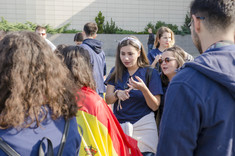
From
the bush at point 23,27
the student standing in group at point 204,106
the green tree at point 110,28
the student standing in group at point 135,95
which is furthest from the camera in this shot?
the green tree at point 110,28

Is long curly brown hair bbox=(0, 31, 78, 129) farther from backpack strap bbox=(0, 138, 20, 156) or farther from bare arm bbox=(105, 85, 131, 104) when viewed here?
bare arm bbox=(105, 85, 131, 104)

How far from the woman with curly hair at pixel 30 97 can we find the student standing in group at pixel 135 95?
133 cm

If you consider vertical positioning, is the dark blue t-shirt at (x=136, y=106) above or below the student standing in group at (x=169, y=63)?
below

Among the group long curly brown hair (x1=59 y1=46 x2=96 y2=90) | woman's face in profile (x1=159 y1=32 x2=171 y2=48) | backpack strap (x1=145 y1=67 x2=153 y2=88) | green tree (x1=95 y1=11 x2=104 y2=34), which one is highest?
green tree (x1=95 y1=11 x2=104 y2=34)

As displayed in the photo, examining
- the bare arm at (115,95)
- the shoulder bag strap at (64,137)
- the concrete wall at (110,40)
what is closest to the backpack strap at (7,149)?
the shoulder bag strap at (64,137)

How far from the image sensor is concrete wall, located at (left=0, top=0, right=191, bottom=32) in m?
20.3

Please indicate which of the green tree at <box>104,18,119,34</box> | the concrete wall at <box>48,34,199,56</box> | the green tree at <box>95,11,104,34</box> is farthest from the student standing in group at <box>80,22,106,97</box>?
the green tree at <box>104,18,119,34</box>

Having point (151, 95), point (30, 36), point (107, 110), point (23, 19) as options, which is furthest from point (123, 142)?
point (23, 19)

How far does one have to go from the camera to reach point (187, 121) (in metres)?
1.30

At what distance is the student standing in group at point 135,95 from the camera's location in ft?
9.26

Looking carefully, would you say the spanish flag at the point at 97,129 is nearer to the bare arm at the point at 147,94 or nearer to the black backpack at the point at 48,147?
the black backpack at the point at 48,147

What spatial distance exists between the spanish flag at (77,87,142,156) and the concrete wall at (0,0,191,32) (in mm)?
20189

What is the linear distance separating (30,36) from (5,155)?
70cm

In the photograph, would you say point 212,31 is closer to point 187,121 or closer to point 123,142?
point 187,121
